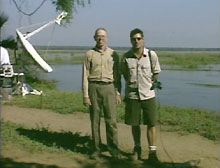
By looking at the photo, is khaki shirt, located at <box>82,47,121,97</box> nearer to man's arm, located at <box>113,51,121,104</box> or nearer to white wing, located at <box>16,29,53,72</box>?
man's arm, located at <box>113,51,121,104</box>

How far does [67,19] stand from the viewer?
1030 cm

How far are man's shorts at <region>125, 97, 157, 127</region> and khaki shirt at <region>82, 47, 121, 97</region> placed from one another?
0.42 meters

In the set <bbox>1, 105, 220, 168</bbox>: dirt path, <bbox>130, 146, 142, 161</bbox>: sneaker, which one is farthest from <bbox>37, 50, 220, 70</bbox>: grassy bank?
<bbox>130, 146, 142, 161</bbox>: sneaker

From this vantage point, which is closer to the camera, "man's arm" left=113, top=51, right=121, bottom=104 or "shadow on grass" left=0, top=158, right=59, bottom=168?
"shadow on grass" left=0, top=158, right=59, bottom=168

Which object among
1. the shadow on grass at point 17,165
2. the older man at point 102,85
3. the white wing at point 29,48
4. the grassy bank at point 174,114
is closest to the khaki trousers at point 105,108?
the older man at point 102,85

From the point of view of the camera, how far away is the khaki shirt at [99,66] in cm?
505

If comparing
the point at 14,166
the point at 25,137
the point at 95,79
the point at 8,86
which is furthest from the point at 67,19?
the point at 14,166

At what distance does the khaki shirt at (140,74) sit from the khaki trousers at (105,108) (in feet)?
1.00

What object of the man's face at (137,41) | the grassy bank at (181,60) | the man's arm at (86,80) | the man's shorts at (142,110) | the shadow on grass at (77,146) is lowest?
the grassy bank at (181,60)

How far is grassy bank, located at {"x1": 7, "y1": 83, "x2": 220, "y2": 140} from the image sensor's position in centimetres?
709

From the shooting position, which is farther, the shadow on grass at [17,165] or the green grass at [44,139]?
the green grass at [44,139]

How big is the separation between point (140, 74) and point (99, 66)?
0.52 meters

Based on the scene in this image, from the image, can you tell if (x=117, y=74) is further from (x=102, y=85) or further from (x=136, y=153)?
(x=136, y=153)

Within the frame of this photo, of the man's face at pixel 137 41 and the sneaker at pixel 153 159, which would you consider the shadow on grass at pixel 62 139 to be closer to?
the sneaker at pixel 153 159
